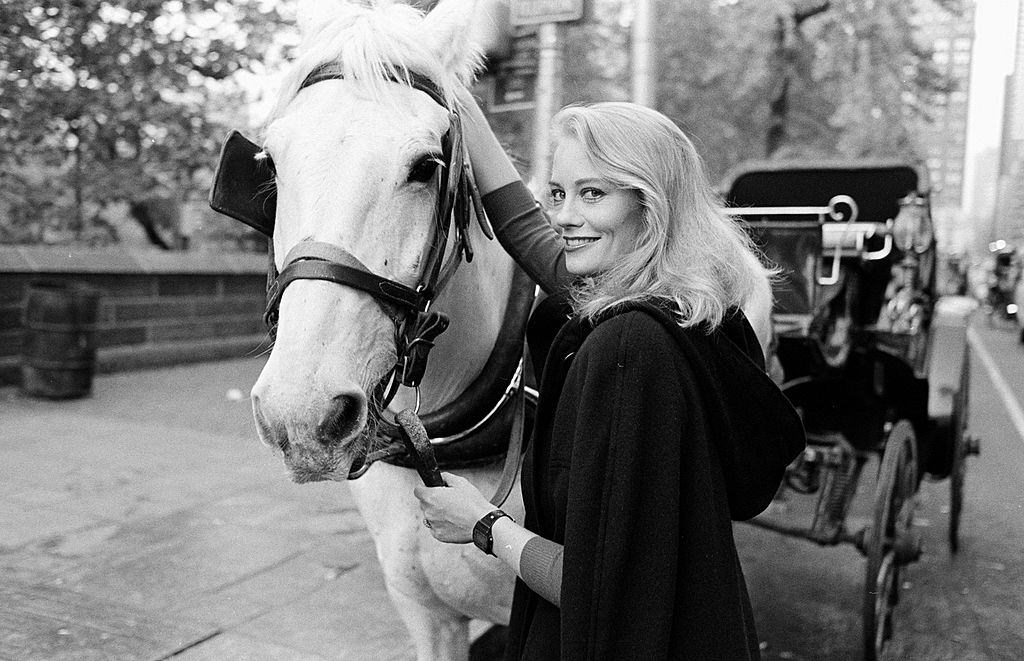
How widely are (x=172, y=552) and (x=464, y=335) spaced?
2788 millimetres

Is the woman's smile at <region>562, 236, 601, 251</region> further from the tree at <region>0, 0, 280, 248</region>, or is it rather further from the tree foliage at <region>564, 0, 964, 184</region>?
the tree foliage at <region>564, 0, 964, 184</region>

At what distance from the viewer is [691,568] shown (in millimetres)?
1436

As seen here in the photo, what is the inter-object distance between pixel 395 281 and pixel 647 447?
576 millimetres

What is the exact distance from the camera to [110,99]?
893 cm

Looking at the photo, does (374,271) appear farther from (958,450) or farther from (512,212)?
(958,450)

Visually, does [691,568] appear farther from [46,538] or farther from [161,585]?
[46,538]

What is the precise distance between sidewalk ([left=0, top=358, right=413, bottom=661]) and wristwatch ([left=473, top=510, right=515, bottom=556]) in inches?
76.9

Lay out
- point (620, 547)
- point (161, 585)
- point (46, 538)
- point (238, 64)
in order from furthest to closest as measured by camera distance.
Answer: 1. point (238, 64)
2. point (46, 538)
3. point (161, 585)
4. point (620, 547)

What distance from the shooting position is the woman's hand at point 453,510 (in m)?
1.67

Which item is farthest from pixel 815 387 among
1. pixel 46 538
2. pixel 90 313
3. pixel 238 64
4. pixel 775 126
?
pixel 775 126

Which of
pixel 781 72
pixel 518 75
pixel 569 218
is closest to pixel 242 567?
pixel 569 218

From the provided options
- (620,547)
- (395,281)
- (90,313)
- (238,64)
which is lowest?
(90,313)

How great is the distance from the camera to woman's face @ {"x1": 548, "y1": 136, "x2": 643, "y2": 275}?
1586mm

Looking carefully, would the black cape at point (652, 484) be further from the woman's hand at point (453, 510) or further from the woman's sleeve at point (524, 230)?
the woman's sleeve at point (524, 230)
